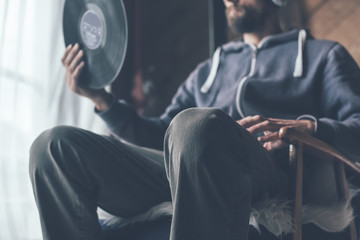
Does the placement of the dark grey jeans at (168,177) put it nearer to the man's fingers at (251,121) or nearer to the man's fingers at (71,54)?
the man's fingers at (251,121)

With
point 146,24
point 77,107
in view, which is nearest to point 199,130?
point 77,107

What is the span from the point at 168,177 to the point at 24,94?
95 centimetres

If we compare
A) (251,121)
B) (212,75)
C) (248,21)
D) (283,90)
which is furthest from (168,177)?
(248,21)

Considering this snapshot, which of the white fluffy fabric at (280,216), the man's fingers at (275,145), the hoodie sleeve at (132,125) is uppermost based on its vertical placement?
the man's fingers at (275,145)

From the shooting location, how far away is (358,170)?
117 centimetres

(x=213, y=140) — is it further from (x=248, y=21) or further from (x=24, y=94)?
(x=24, y=94)

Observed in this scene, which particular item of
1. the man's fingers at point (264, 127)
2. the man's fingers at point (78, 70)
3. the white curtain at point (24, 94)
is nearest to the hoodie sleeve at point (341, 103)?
the man's fingers at point (264, 127)

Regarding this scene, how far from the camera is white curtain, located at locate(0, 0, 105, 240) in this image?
148 cm

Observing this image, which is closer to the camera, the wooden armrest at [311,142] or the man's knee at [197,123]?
the man's knee at [197,123]

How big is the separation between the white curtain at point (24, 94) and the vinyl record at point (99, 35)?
0.32 metres

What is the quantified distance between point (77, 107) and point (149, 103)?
97 cm

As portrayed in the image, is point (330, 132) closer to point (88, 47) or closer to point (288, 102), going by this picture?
point (288, 102)

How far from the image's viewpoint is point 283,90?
4.46ft

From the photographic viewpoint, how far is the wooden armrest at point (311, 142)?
0.98 metres
